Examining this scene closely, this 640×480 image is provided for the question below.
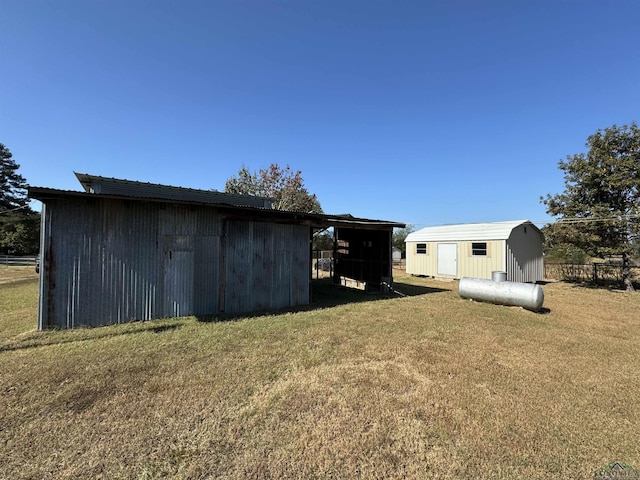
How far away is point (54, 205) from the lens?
607 cm

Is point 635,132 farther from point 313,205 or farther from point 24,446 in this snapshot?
point 313,205

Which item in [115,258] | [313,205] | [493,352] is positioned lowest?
[493,352]

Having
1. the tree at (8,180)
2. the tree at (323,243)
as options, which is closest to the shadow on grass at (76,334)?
the tree at (323,243)

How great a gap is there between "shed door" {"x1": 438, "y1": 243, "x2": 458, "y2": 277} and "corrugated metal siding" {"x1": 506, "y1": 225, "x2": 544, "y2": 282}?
2.92 metres

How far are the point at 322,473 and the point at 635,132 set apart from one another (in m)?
19.1

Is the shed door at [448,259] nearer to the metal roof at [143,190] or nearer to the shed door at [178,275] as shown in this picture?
the metal roof at [143,190]

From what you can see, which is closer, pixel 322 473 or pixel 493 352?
pixel 322 473

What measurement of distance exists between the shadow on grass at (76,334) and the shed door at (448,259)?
15.6 m

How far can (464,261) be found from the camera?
55.6 ft

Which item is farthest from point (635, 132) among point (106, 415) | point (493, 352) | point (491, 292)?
point (106, 415)

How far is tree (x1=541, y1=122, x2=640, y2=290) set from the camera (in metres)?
13.1

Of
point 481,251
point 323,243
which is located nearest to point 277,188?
point 323,243

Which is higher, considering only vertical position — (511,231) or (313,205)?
(313,205)

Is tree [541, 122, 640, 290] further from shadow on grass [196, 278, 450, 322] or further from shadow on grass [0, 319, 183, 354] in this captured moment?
shadow on grass [0, 319, 183, 354]
